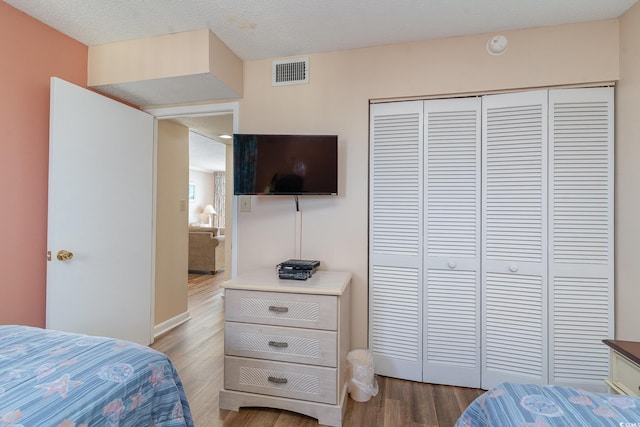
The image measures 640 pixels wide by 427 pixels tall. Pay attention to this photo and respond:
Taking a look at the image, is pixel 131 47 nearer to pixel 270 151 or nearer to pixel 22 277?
pixel 270 151

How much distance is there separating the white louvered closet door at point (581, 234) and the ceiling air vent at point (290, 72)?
1.70 meters

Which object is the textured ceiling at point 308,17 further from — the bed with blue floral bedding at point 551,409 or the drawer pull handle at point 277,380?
the drawer pull handle at point 277,380

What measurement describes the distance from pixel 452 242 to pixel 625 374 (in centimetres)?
102

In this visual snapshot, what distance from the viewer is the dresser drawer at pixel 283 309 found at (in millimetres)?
1727

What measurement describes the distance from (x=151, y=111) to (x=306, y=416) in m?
2.69

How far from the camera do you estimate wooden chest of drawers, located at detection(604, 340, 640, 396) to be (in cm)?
124

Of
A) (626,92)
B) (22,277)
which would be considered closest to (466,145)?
(626,92)

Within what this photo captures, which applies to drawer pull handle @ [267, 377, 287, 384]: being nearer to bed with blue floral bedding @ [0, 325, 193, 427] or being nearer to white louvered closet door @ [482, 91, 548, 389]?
bed with blue floral bedding @ [0, 325, 193, 427]

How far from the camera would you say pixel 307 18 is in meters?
1.93

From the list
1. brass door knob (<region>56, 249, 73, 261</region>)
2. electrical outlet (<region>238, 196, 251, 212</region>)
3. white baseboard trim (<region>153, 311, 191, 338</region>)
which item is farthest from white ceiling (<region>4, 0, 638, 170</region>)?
white baseboard trim (<region>153, 311, 191, 338</region>)

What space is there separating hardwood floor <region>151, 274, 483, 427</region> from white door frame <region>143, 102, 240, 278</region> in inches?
30.0

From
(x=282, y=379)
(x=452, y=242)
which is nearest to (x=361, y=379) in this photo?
(x=282, y=379)

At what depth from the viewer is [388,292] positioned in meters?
2.22

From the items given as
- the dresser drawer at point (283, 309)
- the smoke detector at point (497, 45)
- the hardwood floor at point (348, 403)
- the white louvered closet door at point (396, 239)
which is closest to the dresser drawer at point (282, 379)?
the hardwood floor at point (348, 403)
